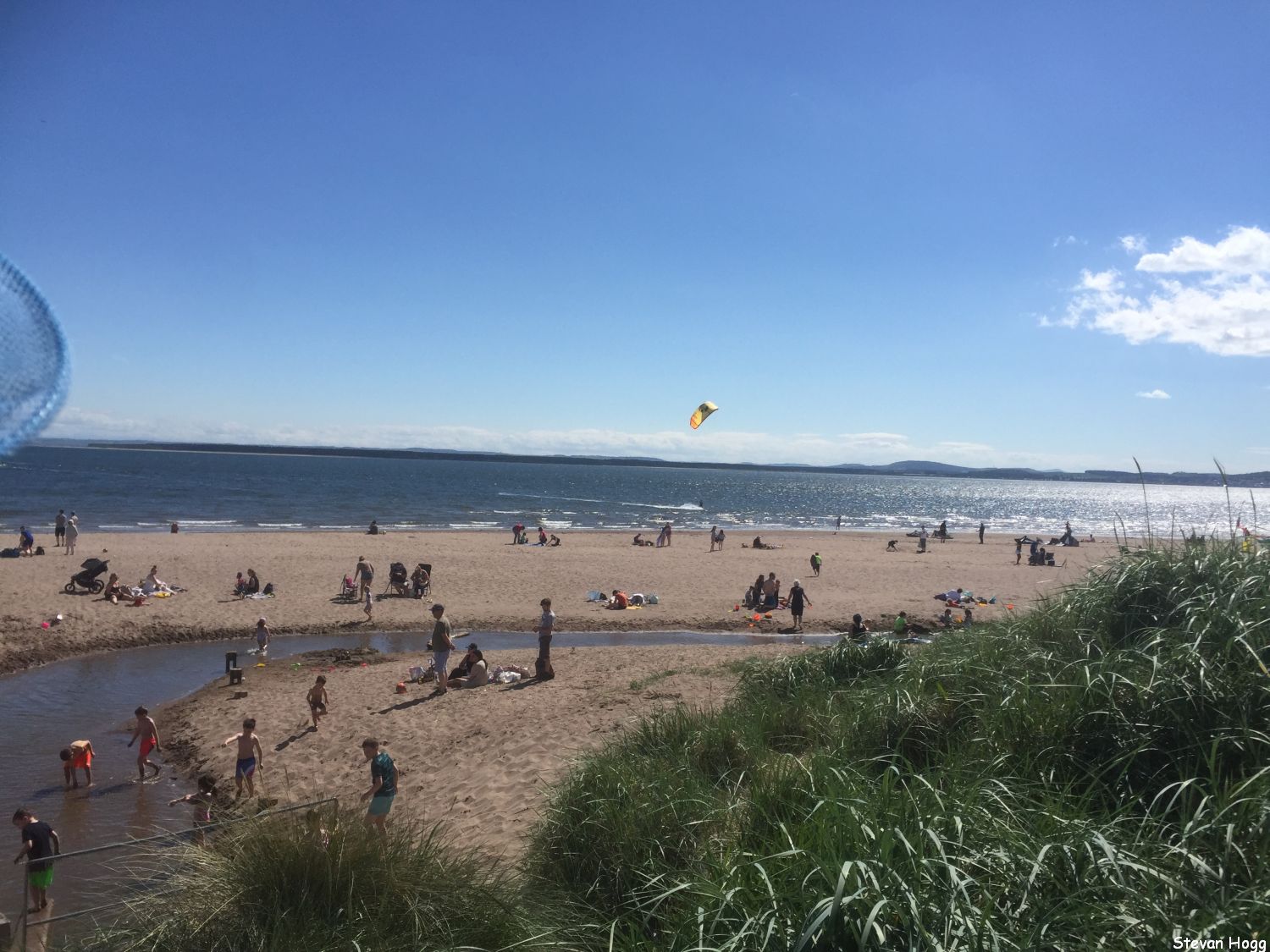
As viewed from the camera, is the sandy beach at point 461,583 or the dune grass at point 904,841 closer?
the dune grass at point 904,841

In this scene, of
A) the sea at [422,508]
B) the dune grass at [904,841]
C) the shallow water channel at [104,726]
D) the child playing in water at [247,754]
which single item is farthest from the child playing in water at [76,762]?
the sea at [422,508]

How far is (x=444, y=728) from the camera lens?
34.1ft

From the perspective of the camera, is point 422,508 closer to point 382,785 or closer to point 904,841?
point 382,785

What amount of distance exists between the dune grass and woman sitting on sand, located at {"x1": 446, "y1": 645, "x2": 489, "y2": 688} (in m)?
6.74

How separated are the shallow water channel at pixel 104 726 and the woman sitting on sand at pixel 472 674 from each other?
404cm

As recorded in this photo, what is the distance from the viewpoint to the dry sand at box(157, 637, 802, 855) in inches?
315

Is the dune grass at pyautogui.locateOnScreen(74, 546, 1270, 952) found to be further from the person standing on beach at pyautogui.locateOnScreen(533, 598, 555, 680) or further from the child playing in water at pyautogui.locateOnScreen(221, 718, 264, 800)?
the person standing on beach at pyautogui.locateOnScreen(533, 598, 555, 680)

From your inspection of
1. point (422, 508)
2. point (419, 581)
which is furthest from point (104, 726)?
point (422, 508)

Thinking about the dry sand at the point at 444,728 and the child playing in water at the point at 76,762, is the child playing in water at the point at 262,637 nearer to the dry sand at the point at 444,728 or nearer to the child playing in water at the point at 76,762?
the dry sand at the point at 444,728

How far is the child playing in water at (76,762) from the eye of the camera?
29.1 feet

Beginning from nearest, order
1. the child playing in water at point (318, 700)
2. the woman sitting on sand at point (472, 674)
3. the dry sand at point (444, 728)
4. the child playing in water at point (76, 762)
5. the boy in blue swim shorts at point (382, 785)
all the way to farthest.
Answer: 1. the boy in blue swim shorts at point (382, 785)
2. the dry sand at point (444, 728)
3. the child playing in water at point (76, 762)
4. the child playing in water at point (318, 700)
5. the woman sitting on sand at point (472, 674)

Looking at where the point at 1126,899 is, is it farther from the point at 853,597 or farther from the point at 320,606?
the point at 853,597

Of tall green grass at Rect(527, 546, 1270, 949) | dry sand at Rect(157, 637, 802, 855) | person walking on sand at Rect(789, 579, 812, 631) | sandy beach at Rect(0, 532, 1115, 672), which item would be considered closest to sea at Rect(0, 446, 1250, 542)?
A: sandy beach at Rect(0, 532, 1115, 672)

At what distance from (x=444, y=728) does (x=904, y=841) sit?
8437 millimetres
